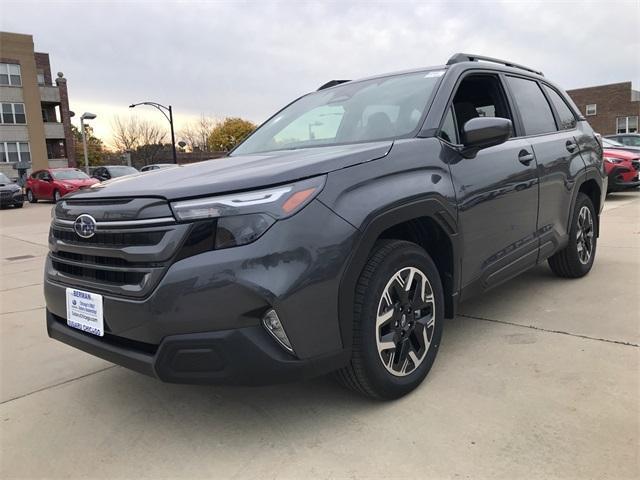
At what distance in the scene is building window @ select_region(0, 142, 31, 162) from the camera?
129 ft

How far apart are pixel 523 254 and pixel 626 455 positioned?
1.71 m

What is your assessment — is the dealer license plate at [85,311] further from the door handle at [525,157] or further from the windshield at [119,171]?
the windshield at [119,171]

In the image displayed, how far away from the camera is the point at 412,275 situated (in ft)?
8.80

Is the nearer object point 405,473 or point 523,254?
point 405,473

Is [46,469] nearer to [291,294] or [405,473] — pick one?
[291,294]

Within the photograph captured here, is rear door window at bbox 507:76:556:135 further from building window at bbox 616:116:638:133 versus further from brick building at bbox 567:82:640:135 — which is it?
building window at bbox 616:116:638:133

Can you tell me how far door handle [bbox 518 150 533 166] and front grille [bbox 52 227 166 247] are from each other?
2.55 metres

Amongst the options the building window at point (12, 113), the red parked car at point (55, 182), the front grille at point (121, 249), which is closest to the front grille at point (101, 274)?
the front grille at point (121, 249)

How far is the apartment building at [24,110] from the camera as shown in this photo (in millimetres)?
39500

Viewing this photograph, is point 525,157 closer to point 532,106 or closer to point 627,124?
point 532,106

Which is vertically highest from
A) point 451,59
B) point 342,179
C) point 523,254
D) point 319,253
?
point 451,59

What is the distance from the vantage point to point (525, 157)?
3.66 m

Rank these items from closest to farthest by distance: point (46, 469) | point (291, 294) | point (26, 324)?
point (291, 294), point (46, 469), point (26, 324)

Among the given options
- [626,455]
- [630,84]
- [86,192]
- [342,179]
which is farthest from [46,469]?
[630,84]
